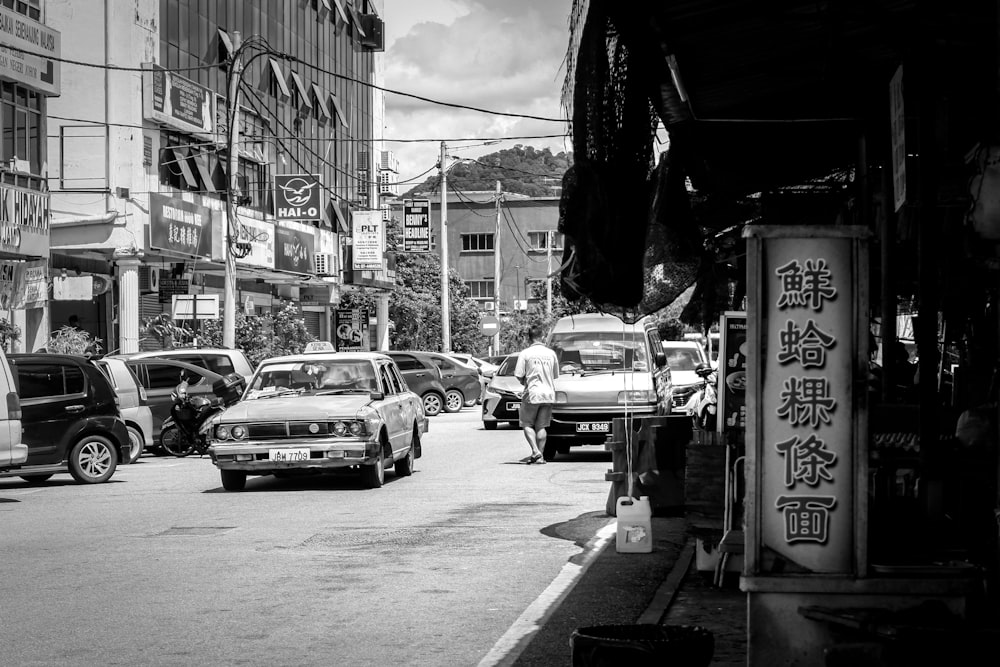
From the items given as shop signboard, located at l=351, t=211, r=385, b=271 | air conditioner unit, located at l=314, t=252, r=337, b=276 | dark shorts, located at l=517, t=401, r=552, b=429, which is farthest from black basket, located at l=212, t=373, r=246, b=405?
shop signboard, located at l=351, t=211, r=385, b=271

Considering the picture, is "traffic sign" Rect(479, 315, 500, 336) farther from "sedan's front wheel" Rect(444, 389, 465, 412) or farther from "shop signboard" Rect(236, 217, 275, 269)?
"sedan's front wheel" Rect(444, 389, 465, 412)

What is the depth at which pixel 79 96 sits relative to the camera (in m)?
32.7

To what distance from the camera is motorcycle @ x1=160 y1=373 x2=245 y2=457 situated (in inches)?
853

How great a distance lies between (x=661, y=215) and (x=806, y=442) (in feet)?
12.3

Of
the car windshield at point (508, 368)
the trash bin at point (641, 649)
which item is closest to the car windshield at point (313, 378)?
the car windshield at point (508, 368)

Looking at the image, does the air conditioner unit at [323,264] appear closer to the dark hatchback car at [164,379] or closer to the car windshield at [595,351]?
the dark hatchback car at [164,379]

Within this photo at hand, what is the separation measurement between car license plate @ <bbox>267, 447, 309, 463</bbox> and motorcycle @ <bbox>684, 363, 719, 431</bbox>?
14.5ft

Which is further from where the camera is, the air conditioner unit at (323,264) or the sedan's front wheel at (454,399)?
the air conditioner unit at (323,264)

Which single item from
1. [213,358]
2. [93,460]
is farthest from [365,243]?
→ [93,460]

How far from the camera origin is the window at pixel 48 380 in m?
16.6

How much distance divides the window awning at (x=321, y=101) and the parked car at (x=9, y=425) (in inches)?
1487

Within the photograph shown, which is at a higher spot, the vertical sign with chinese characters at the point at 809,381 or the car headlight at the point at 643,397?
the vertical sign with chinese characters at the point at 809,381

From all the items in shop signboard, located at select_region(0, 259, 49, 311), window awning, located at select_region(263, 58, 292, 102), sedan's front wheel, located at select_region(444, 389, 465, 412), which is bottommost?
sedan's front wheel, located at select_region(444, 389, 465, 412)

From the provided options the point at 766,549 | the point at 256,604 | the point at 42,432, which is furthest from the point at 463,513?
the point at 766,549
